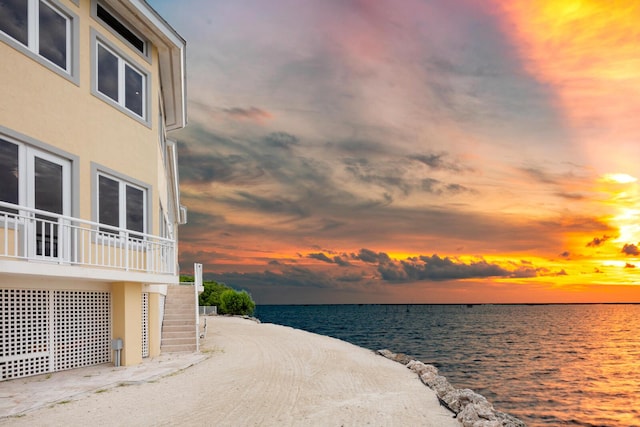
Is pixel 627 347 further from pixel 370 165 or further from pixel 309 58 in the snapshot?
pixel 309 58

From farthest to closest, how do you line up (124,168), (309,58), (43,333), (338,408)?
(309,58) < (124,168) < (43,333) < (338,408)

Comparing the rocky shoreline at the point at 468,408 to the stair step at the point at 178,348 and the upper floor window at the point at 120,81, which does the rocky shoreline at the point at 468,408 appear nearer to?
the stair step at the point at 178,348

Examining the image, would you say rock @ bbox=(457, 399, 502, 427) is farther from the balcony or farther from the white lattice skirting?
the white lattice skirting

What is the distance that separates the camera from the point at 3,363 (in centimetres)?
1358

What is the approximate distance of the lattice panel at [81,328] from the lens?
1503 cm

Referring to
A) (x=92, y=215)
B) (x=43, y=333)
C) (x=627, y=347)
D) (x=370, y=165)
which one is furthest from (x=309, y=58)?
(x=627, y=347)

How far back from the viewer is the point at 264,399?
12.9 meters

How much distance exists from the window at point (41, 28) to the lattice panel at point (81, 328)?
21.2 feet

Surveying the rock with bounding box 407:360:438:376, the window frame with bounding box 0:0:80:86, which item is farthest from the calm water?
the window frame with bounding box 0:0:80:86

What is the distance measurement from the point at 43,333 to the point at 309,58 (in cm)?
2216

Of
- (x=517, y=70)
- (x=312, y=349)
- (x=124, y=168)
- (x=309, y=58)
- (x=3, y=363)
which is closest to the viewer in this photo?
(x=3, y=363)

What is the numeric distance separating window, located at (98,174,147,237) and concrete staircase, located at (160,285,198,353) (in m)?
5.34

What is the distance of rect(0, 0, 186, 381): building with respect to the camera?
13047 millimetres

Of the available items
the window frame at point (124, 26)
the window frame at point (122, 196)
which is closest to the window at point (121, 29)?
the window frame at point (124, 26)
